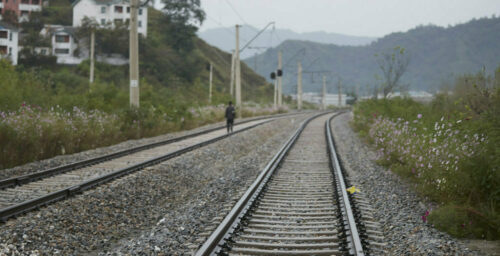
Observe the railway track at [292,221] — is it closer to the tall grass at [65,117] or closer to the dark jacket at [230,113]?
the tall grass at [65,117]

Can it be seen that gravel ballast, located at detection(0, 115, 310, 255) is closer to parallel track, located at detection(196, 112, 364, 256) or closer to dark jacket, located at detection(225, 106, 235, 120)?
parallel track, located at detection(196, 112, 364, 256)

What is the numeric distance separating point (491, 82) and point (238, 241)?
7.87m

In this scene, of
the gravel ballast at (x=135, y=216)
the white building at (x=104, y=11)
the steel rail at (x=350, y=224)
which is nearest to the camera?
the steel rail at (x=350, y=224)

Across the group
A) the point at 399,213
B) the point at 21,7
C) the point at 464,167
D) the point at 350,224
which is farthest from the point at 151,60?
the point at 350,224

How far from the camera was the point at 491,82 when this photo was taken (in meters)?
11.0

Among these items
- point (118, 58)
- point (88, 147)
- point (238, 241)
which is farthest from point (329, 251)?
point (118, 58)

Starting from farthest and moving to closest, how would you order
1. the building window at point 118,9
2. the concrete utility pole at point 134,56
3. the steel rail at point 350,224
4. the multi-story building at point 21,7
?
the building window at point 118,9 < the multi-story building at point 21,7 < the concrete utility pole at point 134,56 < the steel rail at point 350,224

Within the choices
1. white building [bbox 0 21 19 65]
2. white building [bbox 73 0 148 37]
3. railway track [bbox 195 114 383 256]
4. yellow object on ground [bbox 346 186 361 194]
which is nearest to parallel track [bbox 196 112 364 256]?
railway track [bbox 195 114 383 256]

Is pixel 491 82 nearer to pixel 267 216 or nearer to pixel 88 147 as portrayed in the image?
pixel 267 216

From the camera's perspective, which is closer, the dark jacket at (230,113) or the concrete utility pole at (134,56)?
the concrete utility pole at (134,56)

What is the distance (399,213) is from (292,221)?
188cm

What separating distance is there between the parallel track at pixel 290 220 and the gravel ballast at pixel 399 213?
0.55 meters

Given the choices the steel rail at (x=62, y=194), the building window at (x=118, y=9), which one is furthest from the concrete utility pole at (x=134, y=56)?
the building window at (x=118, y=9)

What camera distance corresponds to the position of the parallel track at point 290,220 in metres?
5.85
